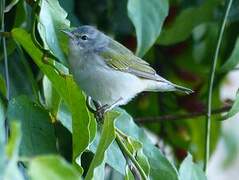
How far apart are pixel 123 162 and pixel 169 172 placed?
3.5 inches

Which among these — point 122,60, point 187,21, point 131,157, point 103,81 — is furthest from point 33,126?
point 187,21

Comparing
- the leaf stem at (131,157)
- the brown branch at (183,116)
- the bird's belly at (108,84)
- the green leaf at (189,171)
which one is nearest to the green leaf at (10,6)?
the bird's belly at (108,84)

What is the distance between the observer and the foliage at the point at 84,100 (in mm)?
1169

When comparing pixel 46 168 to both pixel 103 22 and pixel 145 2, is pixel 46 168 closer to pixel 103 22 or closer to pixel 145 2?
pixel 145 2

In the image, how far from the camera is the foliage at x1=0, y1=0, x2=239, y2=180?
3.84ft

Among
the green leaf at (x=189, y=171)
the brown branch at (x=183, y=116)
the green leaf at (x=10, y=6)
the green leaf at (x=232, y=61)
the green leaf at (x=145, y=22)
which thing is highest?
the green leaf at (x=10, y=6)

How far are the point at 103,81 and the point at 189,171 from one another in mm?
392

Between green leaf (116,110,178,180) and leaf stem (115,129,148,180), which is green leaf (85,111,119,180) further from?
green leaf (116,110,178,180)

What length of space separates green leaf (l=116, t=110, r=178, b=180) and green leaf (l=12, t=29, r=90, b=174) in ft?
0.64

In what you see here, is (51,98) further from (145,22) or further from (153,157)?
(145,22)

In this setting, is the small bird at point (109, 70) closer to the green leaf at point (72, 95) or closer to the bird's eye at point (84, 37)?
the bird's eye at point (84, 37)

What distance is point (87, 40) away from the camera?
175cm

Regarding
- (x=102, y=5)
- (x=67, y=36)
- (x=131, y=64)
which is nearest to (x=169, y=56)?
(x=102, y=5)

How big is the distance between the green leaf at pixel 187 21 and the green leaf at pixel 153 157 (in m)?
0.52
